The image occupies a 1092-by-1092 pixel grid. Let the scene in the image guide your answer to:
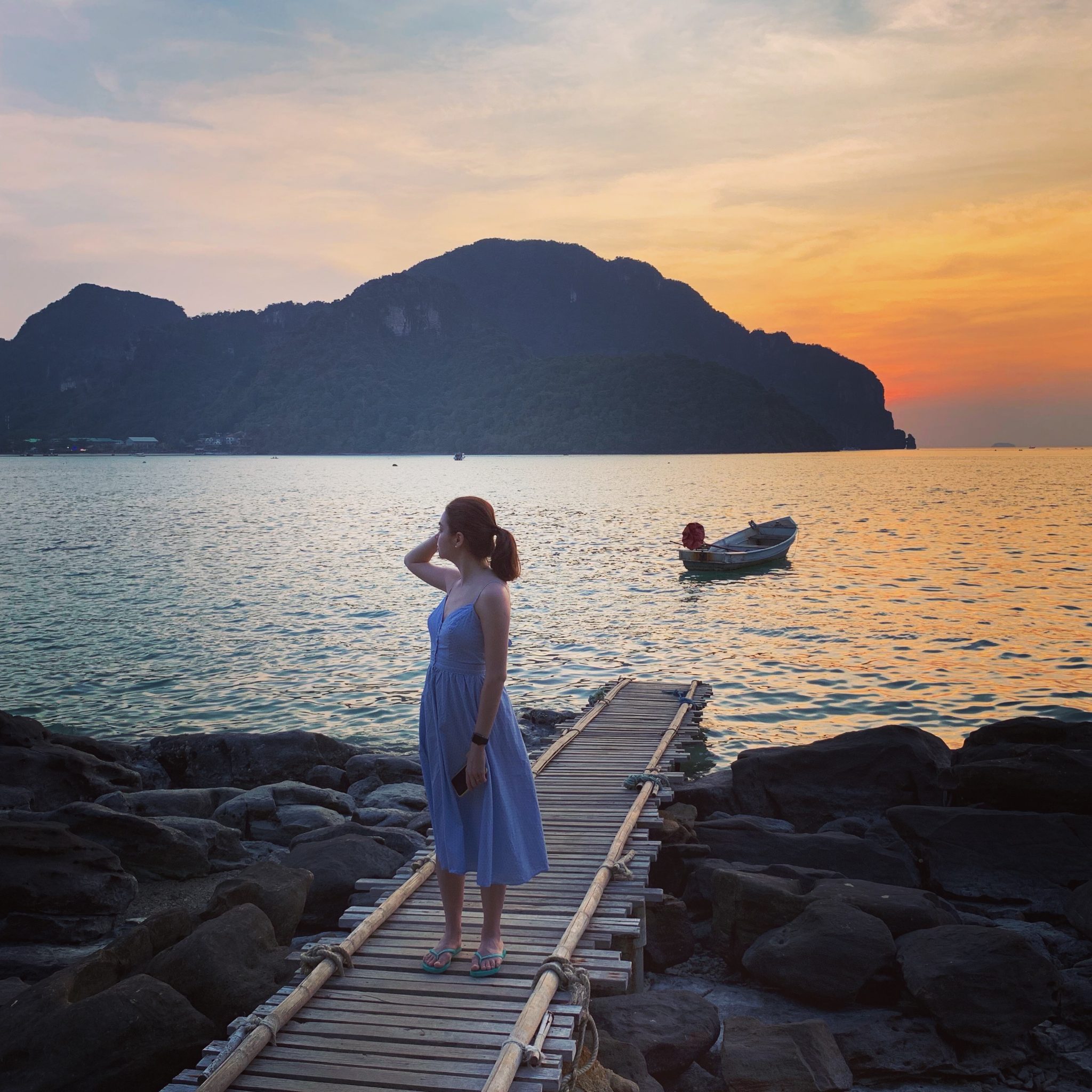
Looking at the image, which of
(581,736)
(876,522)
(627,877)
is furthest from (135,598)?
(876,522)

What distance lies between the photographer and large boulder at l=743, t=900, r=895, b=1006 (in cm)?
661

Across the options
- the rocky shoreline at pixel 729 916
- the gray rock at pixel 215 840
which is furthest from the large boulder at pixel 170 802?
the gray rock at pixel 215 840

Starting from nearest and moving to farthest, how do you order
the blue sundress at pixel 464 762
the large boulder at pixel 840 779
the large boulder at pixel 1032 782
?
the blue sundress at pixel 464 762 → the large boulder at pixel 1032 782 → the large boulder at pixel 840 779

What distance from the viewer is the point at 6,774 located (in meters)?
11.5

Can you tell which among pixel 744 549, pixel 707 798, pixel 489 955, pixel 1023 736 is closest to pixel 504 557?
pixel 489 955

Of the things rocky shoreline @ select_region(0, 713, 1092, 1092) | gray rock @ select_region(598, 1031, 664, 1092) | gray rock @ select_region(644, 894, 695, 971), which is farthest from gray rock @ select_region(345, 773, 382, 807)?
gray rock @ select_region(598, 1031, 664, 1092)

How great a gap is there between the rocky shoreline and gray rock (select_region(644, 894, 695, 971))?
0.02 meters

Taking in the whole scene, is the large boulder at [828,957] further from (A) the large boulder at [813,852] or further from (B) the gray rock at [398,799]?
(B) the gray rock at [398,799]

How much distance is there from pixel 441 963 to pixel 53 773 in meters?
8.51

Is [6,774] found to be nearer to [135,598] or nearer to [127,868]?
[127,868]

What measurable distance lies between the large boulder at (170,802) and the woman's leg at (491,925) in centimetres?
623

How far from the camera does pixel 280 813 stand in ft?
35.7

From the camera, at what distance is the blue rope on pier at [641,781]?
9547 mm

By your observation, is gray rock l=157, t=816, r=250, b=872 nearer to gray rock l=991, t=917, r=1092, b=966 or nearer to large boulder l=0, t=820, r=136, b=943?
large boulder l=0, t=820, r=136, b=943
